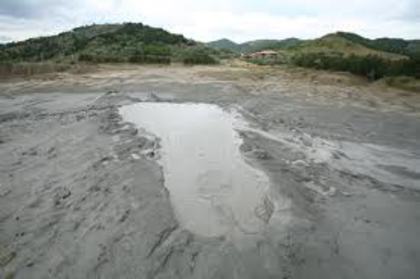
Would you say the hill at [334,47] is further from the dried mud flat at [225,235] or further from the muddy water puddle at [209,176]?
the muddy water puddle at [209,176]

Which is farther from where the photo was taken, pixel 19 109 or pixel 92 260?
pixel 19 109

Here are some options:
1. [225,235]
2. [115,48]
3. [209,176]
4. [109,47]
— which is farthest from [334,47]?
[225,235]

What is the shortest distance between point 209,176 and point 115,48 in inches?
1621

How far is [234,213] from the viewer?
5996 millimetres

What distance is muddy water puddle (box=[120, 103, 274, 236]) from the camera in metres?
5.77

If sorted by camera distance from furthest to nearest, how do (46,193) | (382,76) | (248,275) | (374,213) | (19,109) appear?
(382,76) → (19,109) → (46,193) → (374,213) → (248,275)

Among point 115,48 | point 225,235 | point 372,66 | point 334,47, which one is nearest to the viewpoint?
point 225,235

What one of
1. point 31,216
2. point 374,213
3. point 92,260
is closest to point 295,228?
point 374,213

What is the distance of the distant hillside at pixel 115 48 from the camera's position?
3603 cm

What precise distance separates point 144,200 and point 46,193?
1.84m

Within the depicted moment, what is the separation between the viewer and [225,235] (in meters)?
5.32

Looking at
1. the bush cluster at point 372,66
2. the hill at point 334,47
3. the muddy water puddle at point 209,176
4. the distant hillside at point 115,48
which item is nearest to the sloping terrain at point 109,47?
the distant hillside at point 115,48

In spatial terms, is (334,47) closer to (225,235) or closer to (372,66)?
(372,66)

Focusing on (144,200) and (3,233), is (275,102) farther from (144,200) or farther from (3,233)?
(3,233)
